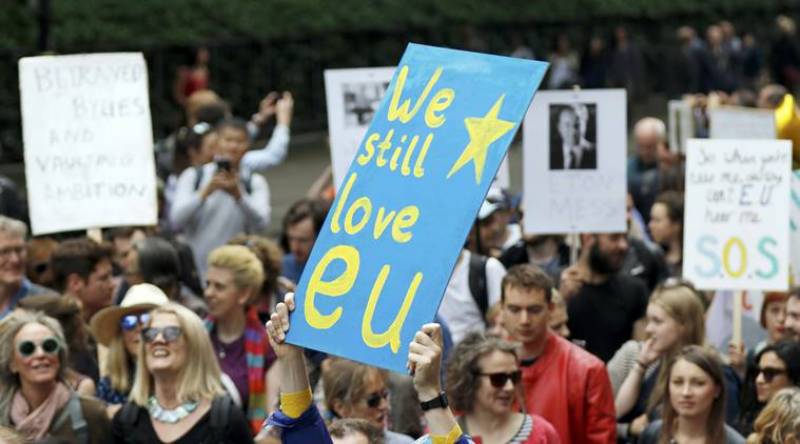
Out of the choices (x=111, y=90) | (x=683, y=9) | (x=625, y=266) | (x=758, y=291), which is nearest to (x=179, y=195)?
(x=111, y=90)

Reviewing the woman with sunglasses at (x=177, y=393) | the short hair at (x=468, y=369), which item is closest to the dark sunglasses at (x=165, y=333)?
the woman with sunglasses at (x=177, y=393)

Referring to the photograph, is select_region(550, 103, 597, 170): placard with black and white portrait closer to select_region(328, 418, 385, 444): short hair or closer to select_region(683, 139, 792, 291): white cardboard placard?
select_region(683, 139, 792, 291): white cardboard placard

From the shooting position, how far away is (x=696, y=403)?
844cm

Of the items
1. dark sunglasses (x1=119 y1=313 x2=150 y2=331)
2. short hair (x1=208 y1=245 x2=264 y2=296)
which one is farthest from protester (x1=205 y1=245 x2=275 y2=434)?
dark sunglasses (x1=119 y1=313 x2=150 y2=331)

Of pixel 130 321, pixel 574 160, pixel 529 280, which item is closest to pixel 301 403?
pixel 529 280

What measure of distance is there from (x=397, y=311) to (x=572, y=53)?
27.6m

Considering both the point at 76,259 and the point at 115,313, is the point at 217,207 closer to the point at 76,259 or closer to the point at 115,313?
the point at 76,259

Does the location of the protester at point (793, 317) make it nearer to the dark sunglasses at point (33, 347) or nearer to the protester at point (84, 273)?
the dark sunglasses at point (33, 347)

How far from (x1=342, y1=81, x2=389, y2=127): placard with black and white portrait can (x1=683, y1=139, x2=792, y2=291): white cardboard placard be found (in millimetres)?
2518

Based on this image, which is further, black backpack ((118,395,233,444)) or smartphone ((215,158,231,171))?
smartphone ((215,158,231,171))

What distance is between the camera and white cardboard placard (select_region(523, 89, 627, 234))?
11.3 m

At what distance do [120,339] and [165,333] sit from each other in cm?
87

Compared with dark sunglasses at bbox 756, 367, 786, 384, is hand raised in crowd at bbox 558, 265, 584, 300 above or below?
above

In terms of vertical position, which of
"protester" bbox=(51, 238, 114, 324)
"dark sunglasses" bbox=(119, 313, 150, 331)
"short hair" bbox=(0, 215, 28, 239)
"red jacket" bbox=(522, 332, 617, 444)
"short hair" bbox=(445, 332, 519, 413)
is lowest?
"red jacket" bbox=(522, 332, 617, 444)
